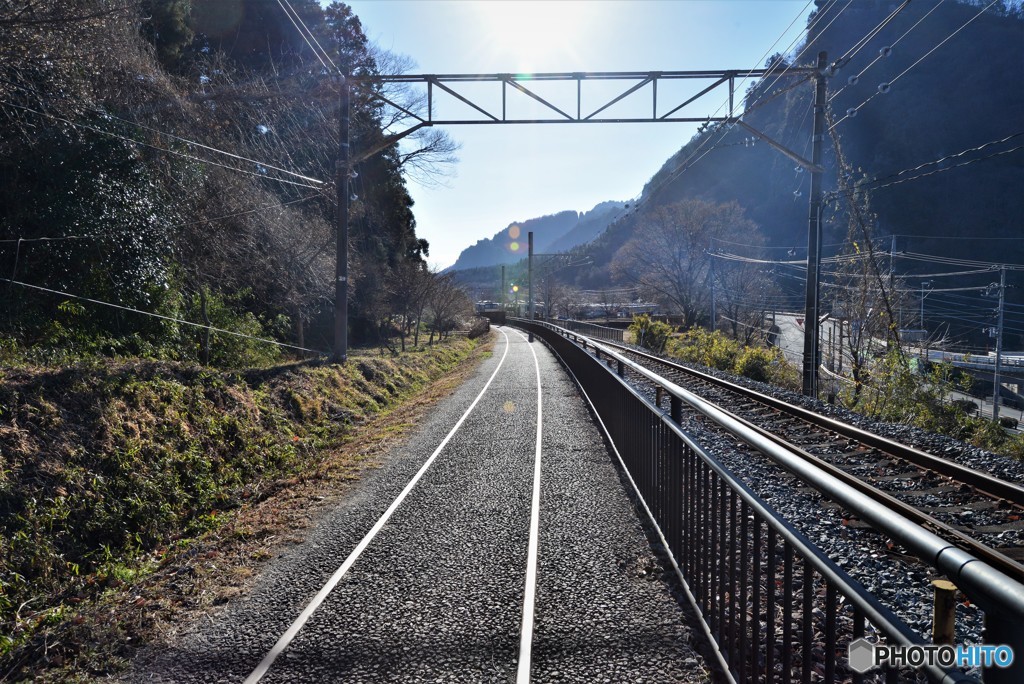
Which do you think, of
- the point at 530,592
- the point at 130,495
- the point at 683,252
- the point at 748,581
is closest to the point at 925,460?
the point at 748,581

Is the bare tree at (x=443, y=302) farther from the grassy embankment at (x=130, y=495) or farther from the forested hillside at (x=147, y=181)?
the grassy embankment at (x=130, y=495)

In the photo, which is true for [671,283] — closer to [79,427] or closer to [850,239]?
[850,239]

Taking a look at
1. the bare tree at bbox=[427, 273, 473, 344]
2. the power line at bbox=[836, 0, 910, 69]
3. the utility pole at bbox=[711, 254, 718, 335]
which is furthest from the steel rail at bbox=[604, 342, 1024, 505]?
the utility pole at bbox=[711, 254, 718, 335]

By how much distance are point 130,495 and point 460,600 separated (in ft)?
15.0

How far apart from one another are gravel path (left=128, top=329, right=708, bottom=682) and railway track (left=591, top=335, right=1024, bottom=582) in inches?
58.3

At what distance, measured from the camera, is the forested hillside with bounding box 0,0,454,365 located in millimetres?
9484

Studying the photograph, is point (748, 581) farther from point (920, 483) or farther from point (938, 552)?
point (920, 483)

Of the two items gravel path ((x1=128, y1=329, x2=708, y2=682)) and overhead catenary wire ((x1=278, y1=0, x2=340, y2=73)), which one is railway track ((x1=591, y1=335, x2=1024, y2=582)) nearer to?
gravel path ((x1=128, y1=329, x2=708, y2=682))

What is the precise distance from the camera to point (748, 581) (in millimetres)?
3855

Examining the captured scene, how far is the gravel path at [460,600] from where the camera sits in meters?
3.31

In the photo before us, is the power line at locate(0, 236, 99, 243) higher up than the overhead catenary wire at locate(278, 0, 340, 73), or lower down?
lower down

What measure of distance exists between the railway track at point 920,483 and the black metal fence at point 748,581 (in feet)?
2.34

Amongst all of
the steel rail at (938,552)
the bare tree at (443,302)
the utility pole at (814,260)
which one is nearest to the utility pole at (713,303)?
the bare tree at (443,302)

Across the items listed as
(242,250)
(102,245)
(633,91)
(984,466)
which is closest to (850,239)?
(633,91)
